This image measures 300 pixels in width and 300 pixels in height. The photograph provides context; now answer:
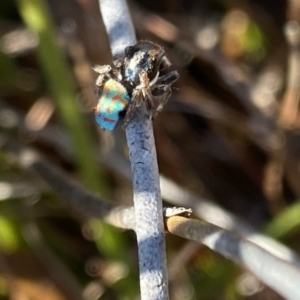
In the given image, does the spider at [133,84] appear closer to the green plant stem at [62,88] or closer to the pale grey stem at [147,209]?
the pale grey stem at [147,209]

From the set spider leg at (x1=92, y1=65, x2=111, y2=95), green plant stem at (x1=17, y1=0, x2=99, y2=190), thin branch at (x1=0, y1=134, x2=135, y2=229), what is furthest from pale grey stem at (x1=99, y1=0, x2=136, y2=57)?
green plant stem at (x1=17, y1=0, x2=99, y2=190)

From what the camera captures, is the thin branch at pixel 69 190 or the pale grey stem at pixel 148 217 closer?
the pale grey stem at pixel 148 217

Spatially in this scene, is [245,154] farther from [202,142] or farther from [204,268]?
[204,268]

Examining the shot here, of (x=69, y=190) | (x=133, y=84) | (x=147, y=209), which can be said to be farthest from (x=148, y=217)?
(x=69, y=190)

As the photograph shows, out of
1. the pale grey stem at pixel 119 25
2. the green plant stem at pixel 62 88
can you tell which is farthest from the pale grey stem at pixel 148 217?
the green plant stem at pixel 62 88

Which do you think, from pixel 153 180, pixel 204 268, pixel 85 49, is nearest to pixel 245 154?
pixel 204 268
